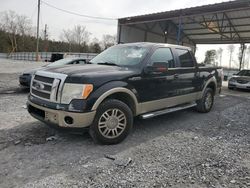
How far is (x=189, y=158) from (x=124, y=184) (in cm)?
133

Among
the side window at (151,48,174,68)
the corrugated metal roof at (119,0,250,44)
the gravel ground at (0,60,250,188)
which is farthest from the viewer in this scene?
the corrugated metal roof at (119,0,250,44)

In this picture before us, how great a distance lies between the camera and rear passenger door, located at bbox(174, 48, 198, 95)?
5.50 m

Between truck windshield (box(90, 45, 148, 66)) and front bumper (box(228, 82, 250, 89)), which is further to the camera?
front bumper (box(228, 82, 250, 89))

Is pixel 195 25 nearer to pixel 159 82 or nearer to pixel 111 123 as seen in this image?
pixel 159 82

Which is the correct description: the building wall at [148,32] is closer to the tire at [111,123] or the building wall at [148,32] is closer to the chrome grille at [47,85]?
the chrome grille at [47,85]

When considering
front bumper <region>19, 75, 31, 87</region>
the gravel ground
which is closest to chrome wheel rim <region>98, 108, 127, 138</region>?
the gravel ground

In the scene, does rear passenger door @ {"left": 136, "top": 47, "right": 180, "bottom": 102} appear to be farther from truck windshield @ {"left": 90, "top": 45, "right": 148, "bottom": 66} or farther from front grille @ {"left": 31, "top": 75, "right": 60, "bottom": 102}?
front grille @ {"left": 31, "top": 75, "right": 60, "bottom": 102}

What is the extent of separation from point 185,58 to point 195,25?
20.9 metres

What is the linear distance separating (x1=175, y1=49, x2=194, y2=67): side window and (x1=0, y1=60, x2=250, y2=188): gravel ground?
4.93 ft

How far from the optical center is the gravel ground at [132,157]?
9.93ft

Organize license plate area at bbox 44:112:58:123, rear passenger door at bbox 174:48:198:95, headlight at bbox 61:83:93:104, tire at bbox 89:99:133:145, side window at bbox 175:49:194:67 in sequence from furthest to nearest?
side window at bbox 175:49:194:67 → rear passenger door at bbox 174:48:198:95 → tire at bbox 89:99:133:145 → license plate area at bbox 44:112:58:123 → headlight at bbox 61:83:93:104

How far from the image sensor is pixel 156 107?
16.2 ft

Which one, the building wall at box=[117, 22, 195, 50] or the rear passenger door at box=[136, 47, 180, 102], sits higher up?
the building wall at box=[117, 22, 195, 50]

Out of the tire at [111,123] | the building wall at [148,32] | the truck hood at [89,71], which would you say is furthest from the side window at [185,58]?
the building wall at [148,32]
